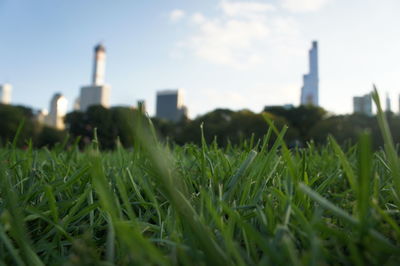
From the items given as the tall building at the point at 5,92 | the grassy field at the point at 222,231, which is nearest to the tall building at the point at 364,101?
the grassy field at the point at 222,231

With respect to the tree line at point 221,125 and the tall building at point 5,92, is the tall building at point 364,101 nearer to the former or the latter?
the tree line at point 221,125

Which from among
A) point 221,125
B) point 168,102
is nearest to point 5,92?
point 168,102

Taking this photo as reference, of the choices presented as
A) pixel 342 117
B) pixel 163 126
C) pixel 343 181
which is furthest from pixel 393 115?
pixel 343 181

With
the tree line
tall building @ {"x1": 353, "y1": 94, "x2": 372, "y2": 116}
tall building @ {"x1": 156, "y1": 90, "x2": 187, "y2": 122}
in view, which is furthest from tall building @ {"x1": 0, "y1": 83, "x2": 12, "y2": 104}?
tall building @ {"x1": 353, "y1": 94, "x2": 372, "y2": 116}

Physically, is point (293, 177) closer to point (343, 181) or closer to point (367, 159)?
point (367, 159)

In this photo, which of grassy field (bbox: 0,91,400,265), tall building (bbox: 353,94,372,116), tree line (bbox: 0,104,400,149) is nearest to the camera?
grassy field (bbox: 0,91,400,265)

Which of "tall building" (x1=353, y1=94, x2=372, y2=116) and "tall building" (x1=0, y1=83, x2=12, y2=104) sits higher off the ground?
"tall building" (x1=0, y1=83, x2=12, y2=104)

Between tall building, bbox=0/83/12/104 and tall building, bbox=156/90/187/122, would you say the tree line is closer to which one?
tall building, bbox=156/90/187/122

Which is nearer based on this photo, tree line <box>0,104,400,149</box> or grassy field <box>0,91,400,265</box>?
grassy field <box>0,91,400,265</box>

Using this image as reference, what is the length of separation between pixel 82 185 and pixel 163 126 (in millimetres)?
35055

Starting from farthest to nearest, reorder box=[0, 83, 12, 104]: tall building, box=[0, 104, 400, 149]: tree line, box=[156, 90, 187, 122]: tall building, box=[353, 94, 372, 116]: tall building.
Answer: box=[0, 83, 12, 104]: tall building, box=[156, 90, 187, 122]: tall building, box=[0, 104, 400, 149]: tree line, box=[353, 94, 372, 116]: tall building

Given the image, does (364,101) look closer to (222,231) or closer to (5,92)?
(222,231)

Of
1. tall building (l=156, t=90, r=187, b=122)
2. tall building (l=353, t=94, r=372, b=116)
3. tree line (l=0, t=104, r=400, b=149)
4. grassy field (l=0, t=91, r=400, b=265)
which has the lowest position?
grassy field (l=0, t=91, r=400, b=265)

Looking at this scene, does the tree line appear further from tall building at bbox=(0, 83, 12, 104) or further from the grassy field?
tall building at bbox=(0, 83, 12, 104)
